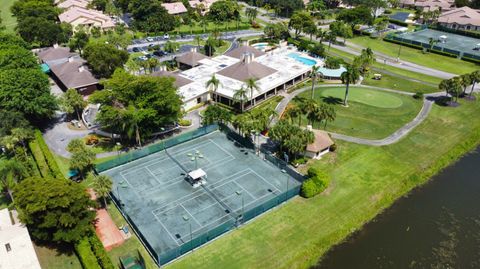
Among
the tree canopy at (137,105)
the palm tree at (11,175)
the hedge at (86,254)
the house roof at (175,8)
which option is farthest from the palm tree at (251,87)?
the house roof at (175,8)

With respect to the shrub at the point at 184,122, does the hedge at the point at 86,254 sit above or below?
below

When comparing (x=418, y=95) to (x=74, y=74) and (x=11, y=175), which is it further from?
(x=11, y=175)

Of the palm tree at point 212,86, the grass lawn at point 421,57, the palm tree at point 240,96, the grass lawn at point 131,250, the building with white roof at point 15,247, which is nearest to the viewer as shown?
the building with white roof at point 15,247

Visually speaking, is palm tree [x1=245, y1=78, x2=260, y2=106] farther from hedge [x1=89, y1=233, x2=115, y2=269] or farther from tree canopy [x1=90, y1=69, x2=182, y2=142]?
hedge [x1=89, y1=233, x2=115, y2=269]

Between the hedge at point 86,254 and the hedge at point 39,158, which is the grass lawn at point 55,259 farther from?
the hedge at point 39,158

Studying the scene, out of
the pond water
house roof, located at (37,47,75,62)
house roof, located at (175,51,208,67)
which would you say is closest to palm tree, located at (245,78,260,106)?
house roof, located at (175,51,208,67)

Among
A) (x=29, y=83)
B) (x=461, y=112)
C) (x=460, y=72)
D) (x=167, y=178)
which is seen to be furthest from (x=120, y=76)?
(x=460, y=72)

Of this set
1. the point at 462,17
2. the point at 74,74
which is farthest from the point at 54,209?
the point at 462,17

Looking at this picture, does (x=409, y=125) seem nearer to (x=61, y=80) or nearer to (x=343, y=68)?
(x=343, y=68)
